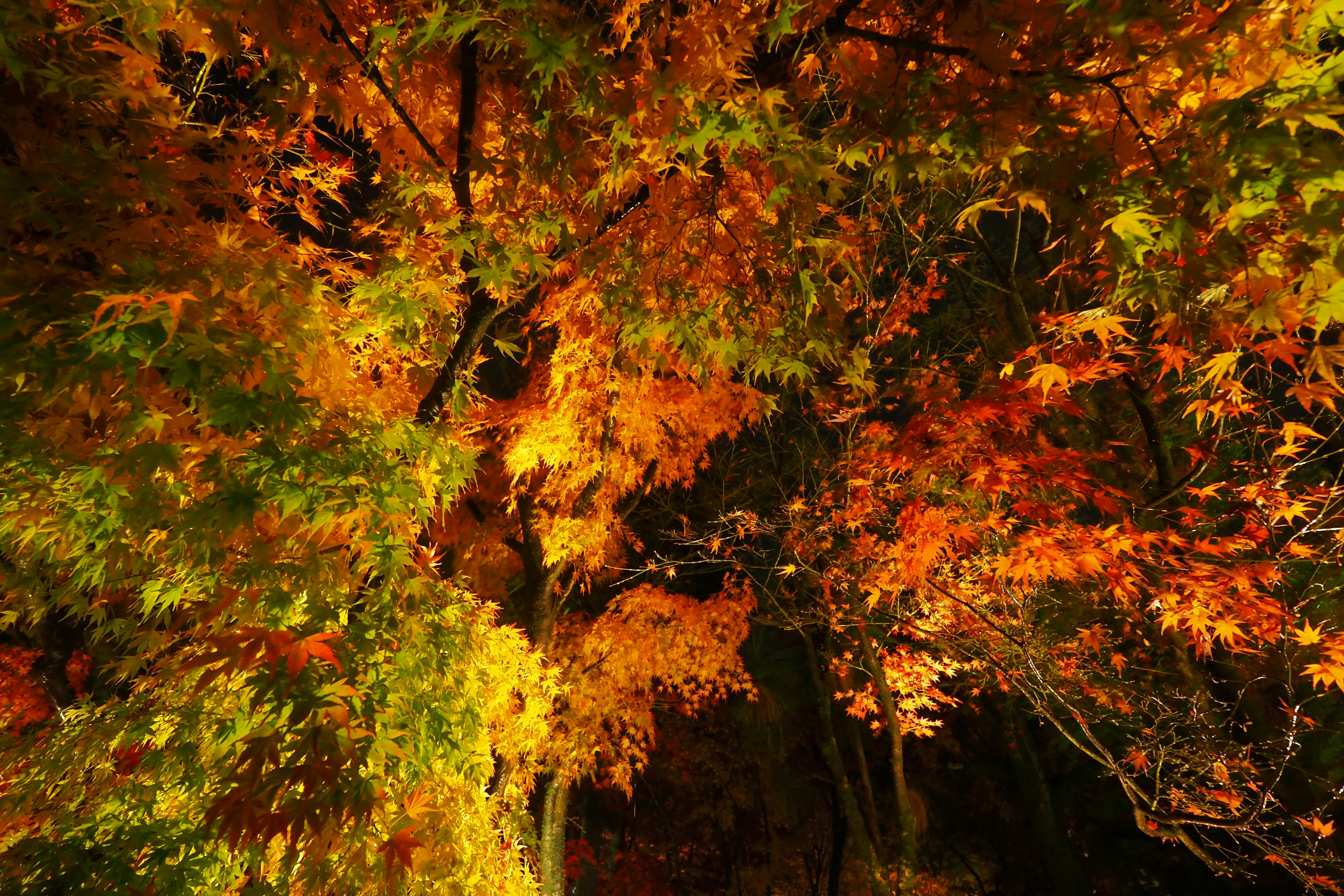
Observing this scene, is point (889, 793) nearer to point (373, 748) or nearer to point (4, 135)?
point (373, 748)

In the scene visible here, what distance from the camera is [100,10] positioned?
2.13 m

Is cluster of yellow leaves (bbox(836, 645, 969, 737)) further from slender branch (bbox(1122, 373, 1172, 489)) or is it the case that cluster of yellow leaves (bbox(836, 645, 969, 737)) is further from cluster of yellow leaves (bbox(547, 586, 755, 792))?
slender branch (bbox(1122, 373, 1172, 489))

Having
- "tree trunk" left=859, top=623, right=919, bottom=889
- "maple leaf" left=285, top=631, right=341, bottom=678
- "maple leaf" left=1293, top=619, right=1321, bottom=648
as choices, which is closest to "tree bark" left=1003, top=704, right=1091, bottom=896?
"tree trunk" left=859, top=623, right=919, bottom=889

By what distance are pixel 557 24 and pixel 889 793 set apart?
1315cm

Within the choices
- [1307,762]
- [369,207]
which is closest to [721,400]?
[369,207]

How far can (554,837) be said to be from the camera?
7.67 metres

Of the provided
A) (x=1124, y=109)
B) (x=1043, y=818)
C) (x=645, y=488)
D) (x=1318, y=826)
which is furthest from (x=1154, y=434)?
(x=1043, y=818)

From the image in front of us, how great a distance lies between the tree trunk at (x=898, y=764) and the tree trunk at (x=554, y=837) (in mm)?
3941

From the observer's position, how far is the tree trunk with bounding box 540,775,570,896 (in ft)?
24.5

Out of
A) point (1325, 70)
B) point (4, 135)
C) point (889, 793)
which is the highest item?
point (1325, 70)

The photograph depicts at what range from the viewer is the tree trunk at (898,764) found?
796 centimetres

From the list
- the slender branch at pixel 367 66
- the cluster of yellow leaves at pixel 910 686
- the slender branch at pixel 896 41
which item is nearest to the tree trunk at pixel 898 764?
the cluster of yellow leaves at pixel 910 686

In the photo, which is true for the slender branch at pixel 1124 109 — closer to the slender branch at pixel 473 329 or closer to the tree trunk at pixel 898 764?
the slender branch at pixel 473 329

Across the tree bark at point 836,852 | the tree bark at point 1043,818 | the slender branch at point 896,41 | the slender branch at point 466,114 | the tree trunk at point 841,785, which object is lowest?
the tree bark at point 836,852
